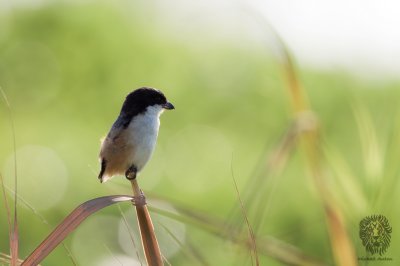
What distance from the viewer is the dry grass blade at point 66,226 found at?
1.63 metres

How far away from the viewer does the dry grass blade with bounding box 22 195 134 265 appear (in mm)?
1629

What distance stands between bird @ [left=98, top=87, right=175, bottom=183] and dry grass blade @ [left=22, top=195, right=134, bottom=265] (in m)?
0.80

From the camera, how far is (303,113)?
1.81 meters

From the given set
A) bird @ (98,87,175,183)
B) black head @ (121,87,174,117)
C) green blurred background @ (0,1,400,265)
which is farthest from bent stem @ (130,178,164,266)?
green blurred background @ (0,1,400,265)

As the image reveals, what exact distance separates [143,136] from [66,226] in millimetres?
969

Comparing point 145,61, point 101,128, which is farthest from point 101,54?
point 101,128

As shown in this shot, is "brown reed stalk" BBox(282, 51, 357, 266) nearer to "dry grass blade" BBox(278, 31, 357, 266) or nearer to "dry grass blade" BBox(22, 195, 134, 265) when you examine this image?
"dry grass blade" BBox(278, 31, 357, 266)

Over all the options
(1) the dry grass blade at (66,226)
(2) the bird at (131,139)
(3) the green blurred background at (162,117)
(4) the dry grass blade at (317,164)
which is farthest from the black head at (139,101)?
(3) the green blurred background at (162,117)

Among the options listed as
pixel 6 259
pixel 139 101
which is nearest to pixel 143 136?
pixel 139 101

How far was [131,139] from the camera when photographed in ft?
8.53

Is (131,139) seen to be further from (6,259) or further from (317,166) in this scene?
(317,166)

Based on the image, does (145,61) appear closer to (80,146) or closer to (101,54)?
(101,54)

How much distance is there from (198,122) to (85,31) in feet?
9.63

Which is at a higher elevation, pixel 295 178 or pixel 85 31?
pixel 85 31
